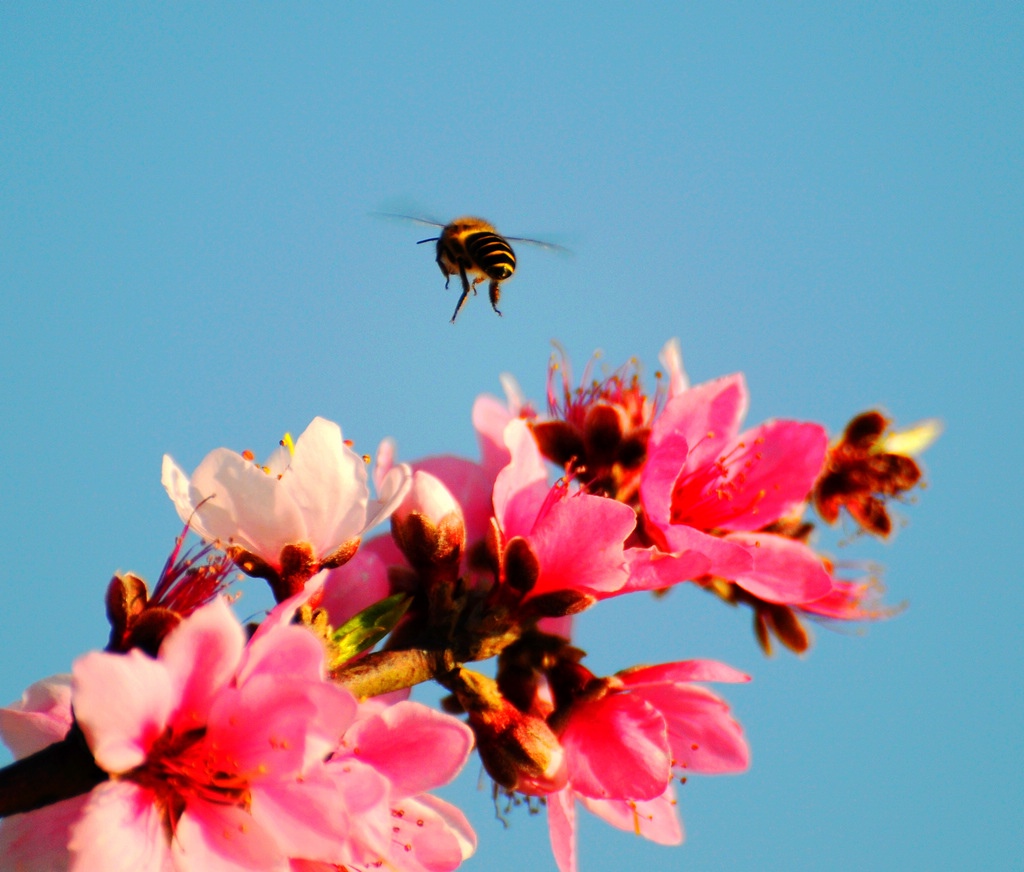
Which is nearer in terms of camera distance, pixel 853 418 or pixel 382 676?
pixel 382 676

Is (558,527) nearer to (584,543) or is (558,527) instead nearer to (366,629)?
(584,543)

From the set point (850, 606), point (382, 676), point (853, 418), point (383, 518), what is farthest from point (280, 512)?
point (853, 418)

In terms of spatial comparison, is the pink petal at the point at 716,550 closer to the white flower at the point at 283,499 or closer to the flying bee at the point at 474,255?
the white flower at the point at 283,499

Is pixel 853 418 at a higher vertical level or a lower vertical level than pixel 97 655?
higher

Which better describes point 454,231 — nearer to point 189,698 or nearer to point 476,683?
point 476,683

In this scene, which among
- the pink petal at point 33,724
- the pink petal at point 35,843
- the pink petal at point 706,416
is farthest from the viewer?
the pink petal at point 706,416

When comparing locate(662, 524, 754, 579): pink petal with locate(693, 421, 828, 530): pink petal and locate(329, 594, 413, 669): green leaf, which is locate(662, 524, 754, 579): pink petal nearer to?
locate(693, 421, 828, 530): pink petal

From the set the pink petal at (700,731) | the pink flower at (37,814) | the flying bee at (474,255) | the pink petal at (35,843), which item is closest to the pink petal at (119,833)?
the pink flower at (37,814)
